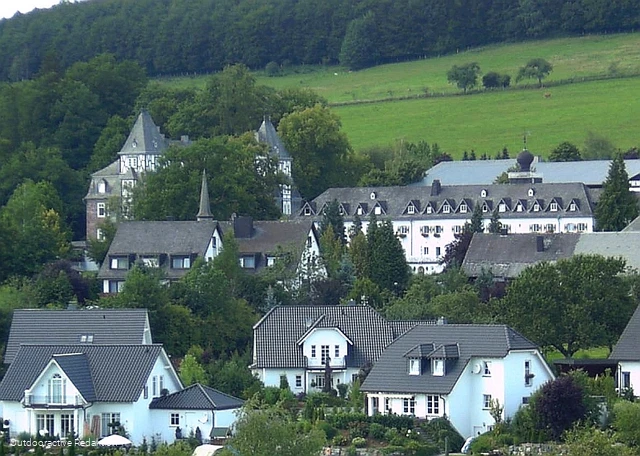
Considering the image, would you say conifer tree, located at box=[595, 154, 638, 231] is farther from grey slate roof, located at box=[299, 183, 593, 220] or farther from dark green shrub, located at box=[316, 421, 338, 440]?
dark green shrub, located at box=[316, 421, 338, 440]

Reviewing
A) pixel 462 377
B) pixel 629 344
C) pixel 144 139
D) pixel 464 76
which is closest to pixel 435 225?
pixel 144 139

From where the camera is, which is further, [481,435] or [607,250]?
[607,250]

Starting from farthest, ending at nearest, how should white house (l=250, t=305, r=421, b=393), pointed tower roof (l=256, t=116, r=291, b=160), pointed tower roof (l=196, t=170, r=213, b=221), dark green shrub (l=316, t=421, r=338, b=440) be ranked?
pointed tower roof (l=256, t=116, r=291, b=160) < pointed tower roof (l=196, t=170, r=213, b=221) < white house (l=250, t=305, r=421, b=393) < dark green shrub (l=316, t=421, r=338, b=440)

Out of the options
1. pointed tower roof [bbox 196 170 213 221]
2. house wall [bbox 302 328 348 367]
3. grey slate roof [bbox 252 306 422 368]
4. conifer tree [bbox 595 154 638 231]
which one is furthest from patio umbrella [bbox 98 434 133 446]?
conifer tree [bbox 595 154 638 231]

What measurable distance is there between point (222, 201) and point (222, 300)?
26865 millimetres

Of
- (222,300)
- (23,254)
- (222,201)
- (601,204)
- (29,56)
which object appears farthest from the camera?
(29,56)

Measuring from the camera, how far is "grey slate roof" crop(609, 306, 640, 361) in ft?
237

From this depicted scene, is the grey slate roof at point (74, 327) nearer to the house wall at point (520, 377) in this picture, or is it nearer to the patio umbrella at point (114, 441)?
the patio umbrella at point (114, 441)

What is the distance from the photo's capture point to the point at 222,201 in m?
112

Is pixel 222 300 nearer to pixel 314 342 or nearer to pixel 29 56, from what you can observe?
pixel 314 342

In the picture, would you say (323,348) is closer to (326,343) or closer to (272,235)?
(326,343)

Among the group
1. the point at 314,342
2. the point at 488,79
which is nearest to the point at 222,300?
the point at 314,342

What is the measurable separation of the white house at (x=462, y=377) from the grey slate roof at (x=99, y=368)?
24.2 feet

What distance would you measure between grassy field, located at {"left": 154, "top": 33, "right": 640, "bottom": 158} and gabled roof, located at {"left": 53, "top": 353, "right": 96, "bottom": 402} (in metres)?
92.9
